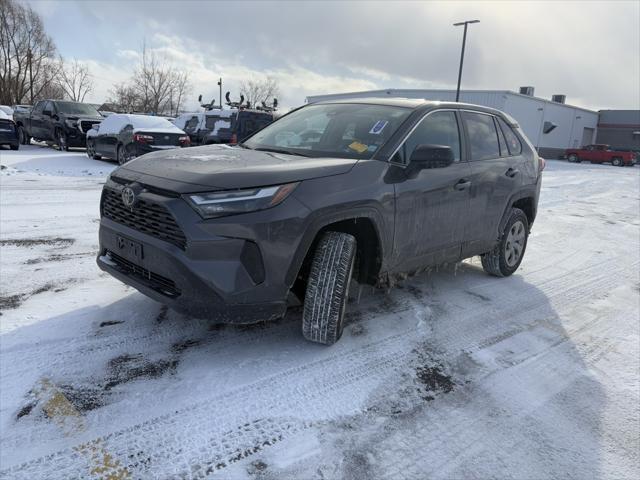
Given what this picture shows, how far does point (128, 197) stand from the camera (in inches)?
116

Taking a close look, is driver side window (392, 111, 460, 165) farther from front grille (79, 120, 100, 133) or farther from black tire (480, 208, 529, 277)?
front grille (79, 120, 100, 133)

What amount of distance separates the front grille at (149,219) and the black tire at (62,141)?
14.2 meters

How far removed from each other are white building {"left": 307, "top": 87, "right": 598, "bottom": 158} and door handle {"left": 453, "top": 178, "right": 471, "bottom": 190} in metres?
30.8

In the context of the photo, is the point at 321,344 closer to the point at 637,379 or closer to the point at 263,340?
the point at 263,340

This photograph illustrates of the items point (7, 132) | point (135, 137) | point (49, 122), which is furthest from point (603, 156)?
point (7, 132)

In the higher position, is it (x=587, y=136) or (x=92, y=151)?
(x=587, y=136)

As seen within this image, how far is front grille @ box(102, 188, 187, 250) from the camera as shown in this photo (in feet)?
8.86

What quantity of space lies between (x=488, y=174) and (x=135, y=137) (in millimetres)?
9735

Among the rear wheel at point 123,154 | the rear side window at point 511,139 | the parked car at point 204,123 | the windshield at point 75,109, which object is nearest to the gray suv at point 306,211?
the rear side window at point 511,139

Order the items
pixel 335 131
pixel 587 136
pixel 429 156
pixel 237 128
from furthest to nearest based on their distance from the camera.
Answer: pixel 587 136, pixel 237 128, pixel 335 131, pixel 429 156

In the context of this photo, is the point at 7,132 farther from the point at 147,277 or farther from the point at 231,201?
the point at 231,201

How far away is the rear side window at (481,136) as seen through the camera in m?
4.28

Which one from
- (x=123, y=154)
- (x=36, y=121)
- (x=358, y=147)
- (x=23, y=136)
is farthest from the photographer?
(x=23, y=136)

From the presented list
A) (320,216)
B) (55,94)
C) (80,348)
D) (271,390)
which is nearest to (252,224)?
(320,216)
